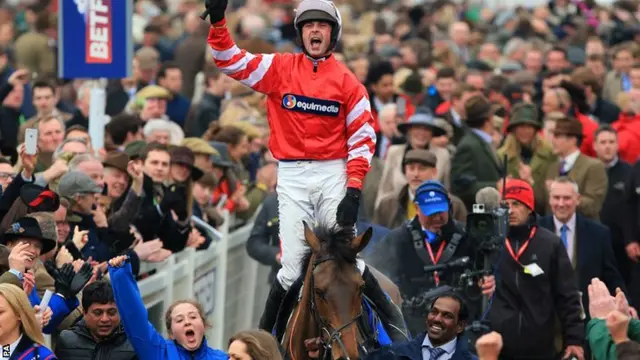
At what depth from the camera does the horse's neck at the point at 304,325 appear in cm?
904

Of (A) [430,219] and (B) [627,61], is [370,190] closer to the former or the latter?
(A) [430,219]

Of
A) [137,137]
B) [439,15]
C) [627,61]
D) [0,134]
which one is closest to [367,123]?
[137,137]

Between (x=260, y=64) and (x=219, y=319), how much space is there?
13.5 feet

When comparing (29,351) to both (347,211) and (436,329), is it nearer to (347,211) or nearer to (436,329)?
(347,211)

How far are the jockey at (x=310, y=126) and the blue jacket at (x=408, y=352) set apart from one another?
592 millimetres

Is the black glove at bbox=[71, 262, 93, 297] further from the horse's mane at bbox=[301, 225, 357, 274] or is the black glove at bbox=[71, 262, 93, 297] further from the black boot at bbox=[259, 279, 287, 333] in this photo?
the horse's mane at bbox=[301, 225, 357, 274]

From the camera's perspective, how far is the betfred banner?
41.9 feet

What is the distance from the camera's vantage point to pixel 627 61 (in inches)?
797

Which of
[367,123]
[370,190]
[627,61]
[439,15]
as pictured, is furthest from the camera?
[439,15]

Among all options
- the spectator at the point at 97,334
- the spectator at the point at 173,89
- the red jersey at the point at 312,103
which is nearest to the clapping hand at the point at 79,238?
the spectator at the point at 97,334

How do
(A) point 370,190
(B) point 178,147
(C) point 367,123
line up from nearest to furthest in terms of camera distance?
(C) point 367,123 → (B) point 178,147 → (A) point 370,190

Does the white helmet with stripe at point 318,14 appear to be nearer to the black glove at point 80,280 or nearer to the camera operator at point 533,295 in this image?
the black glove at point 80,280

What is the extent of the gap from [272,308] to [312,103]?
50.3 inches

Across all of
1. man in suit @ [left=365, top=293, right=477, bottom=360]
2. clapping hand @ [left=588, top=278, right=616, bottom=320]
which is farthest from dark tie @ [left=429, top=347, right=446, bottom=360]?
clapping hand @ [left=588, top=278, right=616, bottom=320]
